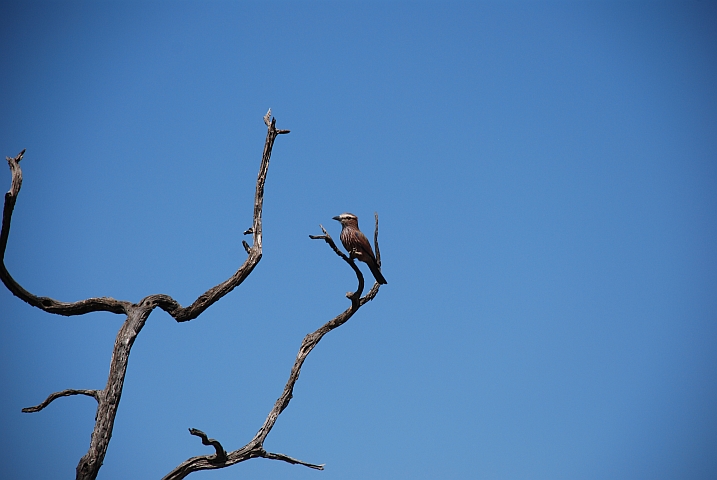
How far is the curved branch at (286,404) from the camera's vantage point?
6391 mm

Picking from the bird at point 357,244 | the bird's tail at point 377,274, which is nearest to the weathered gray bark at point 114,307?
the bird at point 357,244

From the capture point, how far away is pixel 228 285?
661 centimetres

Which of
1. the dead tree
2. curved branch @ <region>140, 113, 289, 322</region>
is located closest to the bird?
the dead tree

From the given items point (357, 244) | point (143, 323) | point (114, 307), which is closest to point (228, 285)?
point (143, 323)

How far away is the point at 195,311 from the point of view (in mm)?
6609

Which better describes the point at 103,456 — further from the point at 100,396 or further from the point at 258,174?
the point at 258,174

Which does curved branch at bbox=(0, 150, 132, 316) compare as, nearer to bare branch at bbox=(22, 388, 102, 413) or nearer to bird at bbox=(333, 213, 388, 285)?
bare branch at bbox=(22, 388, 102, 413)

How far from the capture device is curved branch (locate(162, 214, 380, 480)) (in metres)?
6.39

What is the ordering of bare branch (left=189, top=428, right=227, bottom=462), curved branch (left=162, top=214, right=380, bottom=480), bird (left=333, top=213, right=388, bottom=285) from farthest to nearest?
bird (left=333, top=213, right=388, bottom=285), curved branch (left=162, top=214, right=380, bottom=480), bare branch (left=189, top=428, right=227, bottom=462)

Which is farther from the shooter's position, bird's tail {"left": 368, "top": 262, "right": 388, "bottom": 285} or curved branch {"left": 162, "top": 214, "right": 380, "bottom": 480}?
bird's tail {"left": 368, "top": 262, "right": 388, "bottom": 285}

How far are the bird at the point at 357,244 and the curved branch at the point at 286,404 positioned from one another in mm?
150

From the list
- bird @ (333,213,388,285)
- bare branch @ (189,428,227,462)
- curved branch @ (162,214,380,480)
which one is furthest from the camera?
bird @ (333,213,388,285)

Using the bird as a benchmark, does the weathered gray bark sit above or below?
below

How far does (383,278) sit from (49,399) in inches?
143
